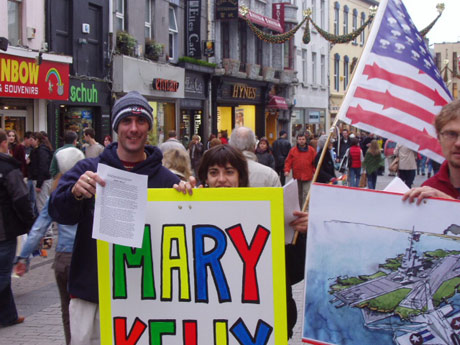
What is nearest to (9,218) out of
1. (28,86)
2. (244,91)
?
(28,86)

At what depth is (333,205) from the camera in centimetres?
297

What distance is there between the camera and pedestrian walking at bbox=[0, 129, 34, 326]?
657cm

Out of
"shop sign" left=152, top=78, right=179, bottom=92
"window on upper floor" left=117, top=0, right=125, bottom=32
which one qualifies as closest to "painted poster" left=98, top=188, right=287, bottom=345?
"window on upper floor" left=117, top=0, right=125, bottom=32

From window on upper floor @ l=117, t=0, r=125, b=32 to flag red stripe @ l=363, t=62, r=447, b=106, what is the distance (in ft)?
59.5

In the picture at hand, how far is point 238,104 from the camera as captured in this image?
105ft

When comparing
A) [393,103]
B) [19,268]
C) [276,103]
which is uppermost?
[276,103]

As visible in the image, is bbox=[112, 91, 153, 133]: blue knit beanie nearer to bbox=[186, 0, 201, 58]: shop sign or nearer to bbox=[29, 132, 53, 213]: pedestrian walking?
bbox=[29, 132, 53, 213]: pedestrian walking

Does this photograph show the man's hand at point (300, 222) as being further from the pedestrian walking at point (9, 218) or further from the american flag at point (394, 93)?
the pedestrian walking at point (9, 218)

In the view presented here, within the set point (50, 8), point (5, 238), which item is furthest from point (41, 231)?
point (50, 8)

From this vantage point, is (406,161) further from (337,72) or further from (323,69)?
(337,72)

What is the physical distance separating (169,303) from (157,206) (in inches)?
17.9

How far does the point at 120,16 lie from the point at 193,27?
18.3 feet

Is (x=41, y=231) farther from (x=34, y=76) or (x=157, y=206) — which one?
(x=34, y=76)

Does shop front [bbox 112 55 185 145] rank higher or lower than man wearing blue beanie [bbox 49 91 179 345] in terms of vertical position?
higher
